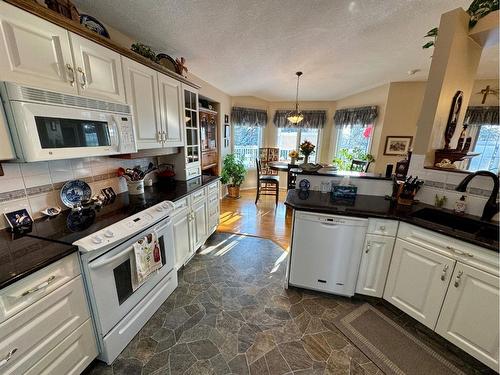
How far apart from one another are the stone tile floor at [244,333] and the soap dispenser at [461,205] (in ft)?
3.37

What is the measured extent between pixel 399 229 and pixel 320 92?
412 centimetres

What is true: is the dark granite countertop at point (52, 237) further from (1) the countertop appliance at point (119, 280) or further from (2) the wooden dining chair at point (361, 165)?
(2) the wooden dining chair at point (361, 165)

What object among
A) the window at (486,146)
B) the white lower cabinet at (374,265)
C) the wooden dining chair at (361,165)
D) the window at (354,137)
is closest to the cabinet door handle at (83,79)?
the white lower cabinet at (374,265)

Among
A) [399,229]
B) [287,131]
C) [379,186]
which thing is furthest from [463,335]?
[287,131]

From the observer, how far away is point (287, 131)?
5805 mm

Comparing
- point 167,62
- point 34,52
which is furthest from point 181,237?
point 167,62

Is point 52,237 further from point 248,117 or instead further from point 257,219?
point 248,117

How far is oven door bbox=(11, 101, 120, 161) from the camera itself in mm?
1088

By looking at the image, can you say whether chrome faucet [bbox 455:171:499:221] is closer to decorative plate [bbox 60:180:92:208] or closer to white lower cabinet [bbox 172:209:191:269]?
white lower cabinet [bbox 172:209:191:269]

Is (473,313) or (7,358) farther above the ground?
(7,358)

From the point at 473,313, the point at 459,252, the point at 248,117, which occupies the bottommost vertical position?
the point at 473,313

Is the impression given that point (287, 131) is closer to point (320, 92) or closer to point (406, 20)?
point (320, 92)

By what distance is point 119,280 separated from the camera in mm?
1403

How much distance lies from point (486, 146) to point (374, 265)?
121 inches
